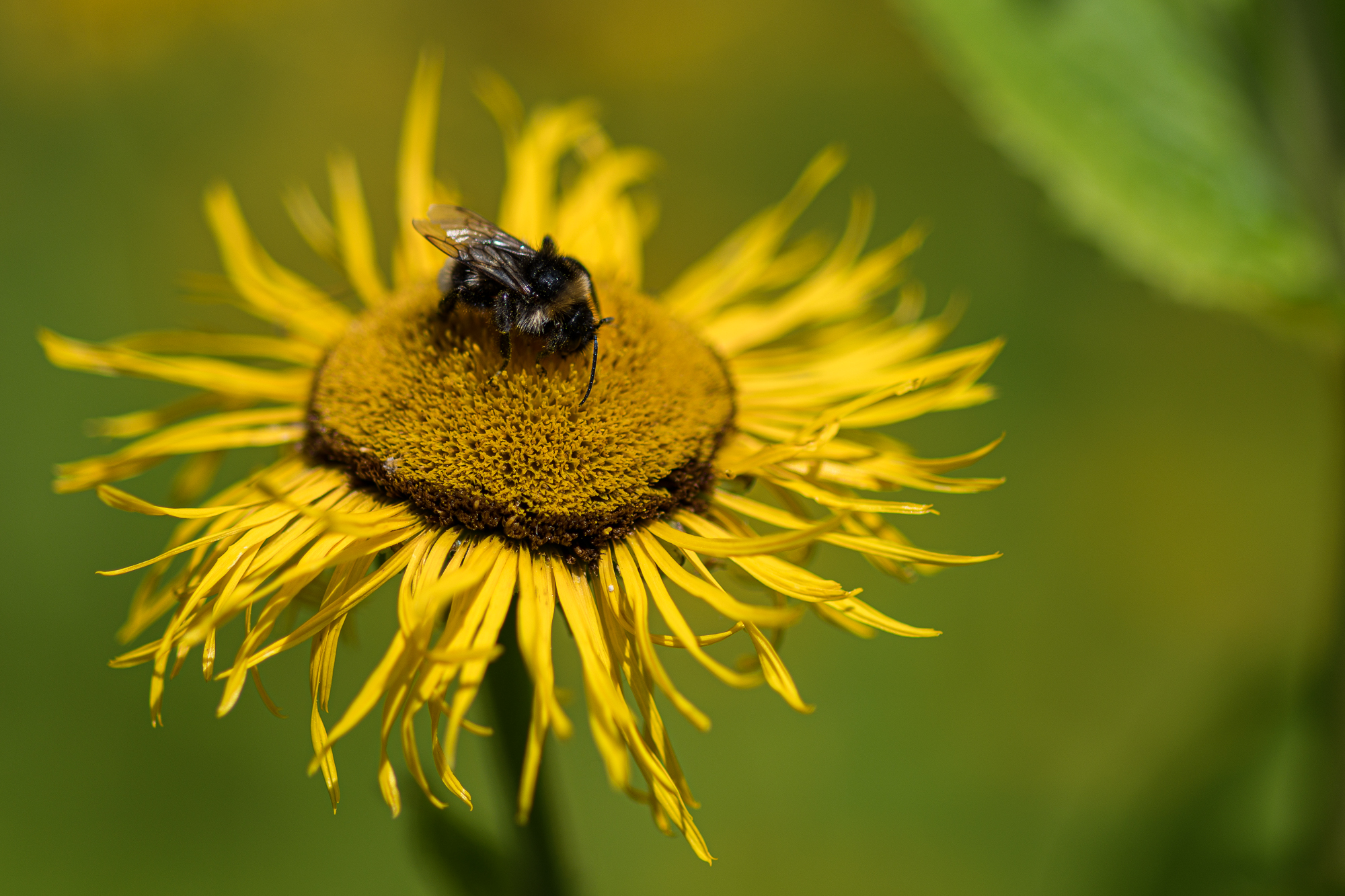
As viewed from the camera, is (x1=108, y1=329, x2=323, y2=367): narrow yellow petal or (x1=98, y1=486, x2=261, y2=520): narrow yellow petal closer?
(x1=98, y1=486, x2=261, y2=520): narrow yellow petal

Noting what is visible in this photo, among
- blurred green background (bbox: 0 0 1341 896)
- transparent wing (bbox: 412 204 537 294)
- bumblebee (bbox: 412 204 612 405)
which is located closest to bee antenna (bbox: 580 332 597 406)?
bumblebee (bbox: 412 204 612 405)

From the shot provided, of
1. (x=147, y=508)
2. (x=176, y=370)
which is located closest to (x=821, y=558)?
(x=176, y=370)

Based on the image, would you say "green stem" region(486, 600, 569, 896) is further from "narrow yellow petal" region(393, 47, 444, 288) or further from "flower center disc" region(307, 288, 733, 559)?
"narrow yellow petal" region(393, 47, 444, 288)

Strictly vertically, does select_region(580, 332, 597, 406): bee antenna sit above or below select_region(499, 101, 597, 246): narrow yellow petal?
below

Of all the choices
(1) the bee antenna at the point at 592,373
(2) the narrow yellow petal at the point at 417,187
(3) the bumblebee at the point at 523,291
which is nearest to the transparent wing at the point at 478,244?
(3) the bumblebee at the point at 523,291

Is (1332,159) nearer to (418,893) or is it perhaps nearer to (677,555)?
(677,555)

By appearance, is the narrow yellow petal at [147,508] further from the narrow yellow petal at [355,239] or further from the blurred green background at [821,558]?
the blurred green background at [821,558]

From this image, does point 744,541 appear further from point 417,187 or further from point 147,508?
point 417,187
